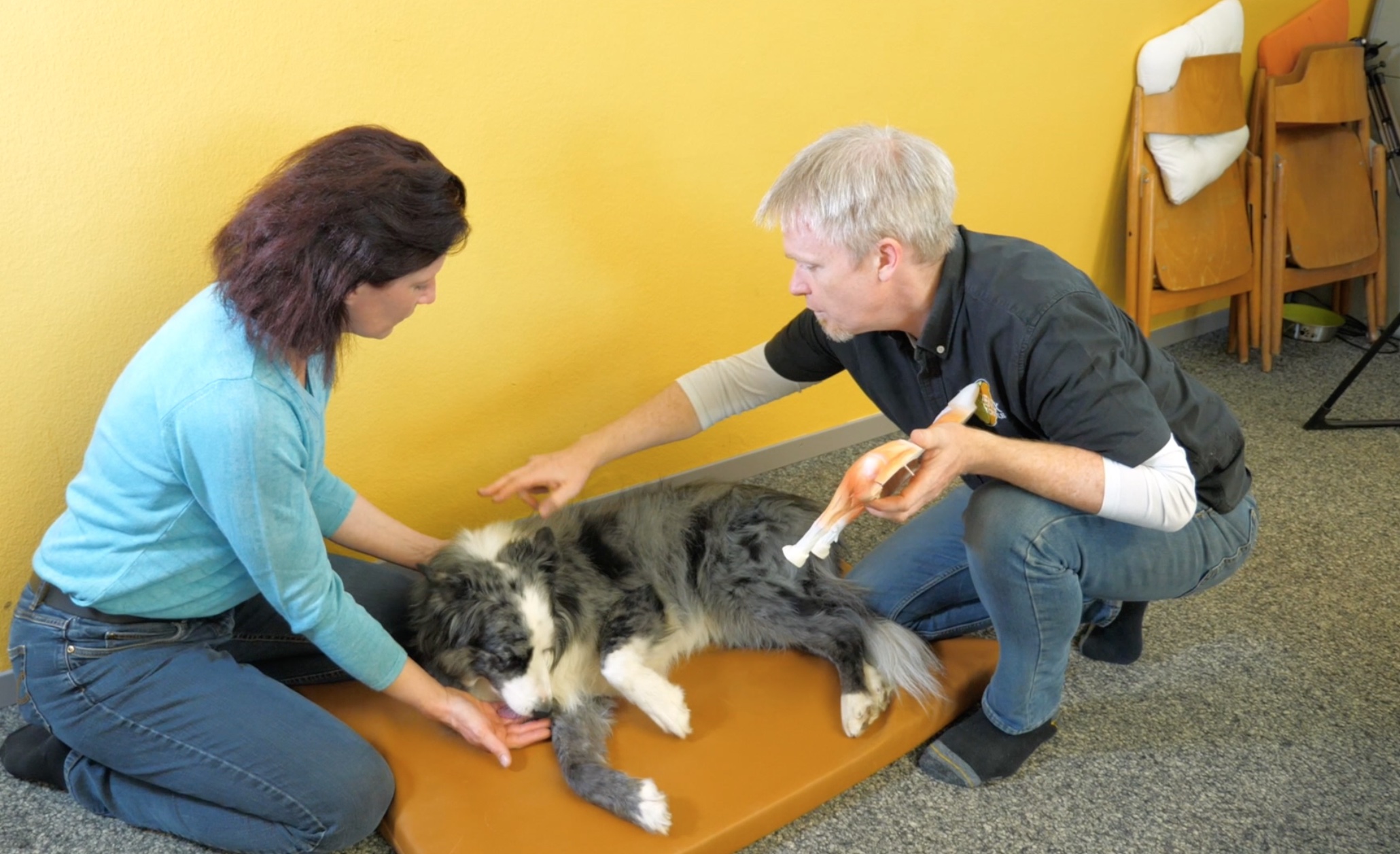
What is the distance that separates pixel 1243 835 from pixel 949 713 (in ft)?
1.77

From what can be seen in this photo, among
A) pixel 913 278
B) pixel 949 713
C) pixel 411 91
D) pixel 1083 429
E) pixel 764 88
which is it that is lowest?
pixel 949 713

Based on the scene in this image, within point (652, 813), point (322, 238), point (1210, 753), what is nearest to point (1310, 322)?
point (1210, 753)

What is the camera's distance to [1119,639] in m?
2.20

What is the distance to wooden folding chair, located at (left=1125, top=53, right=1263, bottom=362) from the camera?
3.43m

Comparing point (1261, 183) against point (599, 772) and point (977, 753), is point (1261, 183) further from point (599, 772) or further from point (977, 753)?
point (599, 772)

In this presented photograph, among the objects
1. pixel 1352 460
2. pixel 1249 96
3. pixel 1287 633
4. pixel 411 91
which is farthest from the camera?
pixel 1249 96

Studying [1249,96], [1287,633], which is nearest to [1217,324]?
[1249,96]

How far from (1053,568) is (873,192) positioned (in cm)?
71

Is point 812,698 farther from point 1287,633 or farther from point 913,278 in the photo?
point 1287,633

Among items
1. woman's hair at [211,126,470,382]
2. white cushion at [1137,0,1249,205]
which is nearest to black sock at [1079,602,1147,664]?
woman's hair at [211,126,470,382]

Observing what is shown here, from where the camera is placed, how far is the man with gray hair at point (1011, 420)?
63.9 inches

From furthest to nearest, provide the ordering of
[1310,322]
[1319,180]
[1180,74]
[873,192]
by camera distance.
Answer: [1310,322] → [1319,180] → [1180,74] → [873,192]

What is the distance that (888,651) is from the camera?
2.04 meters

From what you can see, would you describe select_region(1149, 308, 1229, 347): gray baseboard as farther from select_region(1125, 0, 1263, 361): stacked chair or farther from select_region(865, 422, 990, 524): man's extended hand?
select_region(865, 422, 990, 524): man's extended hand
